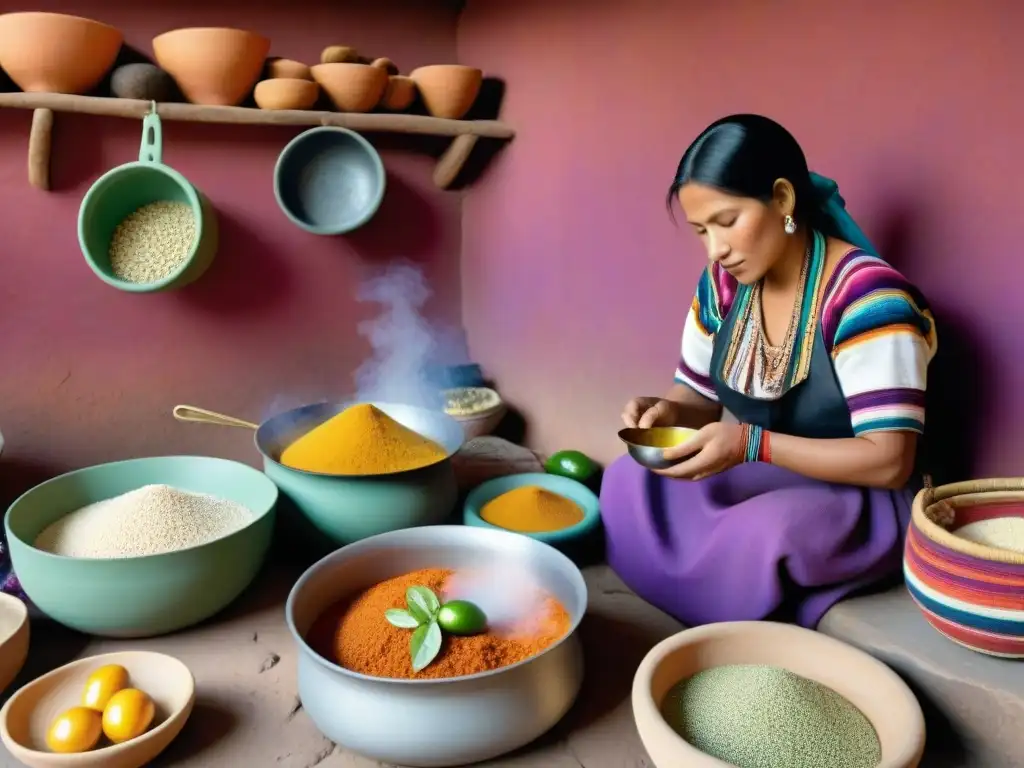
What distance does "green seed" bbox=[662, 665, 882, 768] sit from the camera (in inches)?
44.8

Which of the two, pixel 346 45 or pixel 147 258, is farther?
pixel 346 45

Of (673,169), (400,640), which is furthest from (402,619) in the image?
(673,169)

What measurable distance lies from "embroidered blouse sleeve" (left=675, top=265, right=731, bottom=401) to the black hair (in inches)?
13.3

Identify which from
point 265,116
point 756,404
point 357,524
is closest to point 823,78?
point 756,404

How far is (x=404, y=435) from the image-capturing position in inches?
79.2

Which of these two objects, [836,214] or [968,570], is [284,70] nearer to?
[836,214]

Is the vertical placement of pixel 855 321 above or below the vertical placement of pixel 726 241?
below

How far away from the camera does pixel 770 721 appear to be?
1181 millimetres

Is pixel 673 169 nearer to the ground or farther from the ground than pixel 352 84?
nearer to the ground

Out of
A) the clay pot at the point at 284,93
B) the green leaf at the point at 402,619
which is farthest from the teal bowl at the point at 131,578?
the clay pot at the point at 284,93

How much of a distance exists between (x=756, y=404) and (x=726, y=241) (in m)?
0.37

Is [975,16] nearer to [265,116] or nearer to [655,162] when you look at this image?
[655,162]

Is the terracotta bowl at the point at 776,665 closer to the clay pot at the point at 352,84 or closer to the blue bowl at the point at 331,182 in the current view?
the blue bowl at the point at 331,182

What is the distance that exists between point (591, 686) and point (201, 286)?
75.4 inches
